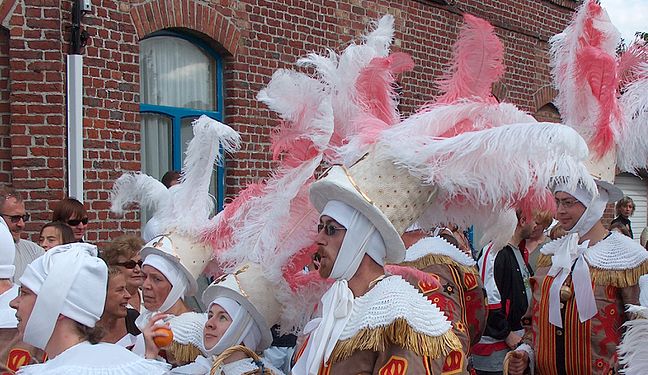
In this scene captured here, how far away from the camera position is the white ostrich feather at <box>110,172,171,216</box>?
215 inches

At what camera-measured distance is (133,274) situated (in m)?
5.04

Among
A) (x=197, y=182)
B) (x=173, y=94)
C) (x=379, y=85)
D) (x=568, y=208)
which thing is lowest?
(x=568, y=208)

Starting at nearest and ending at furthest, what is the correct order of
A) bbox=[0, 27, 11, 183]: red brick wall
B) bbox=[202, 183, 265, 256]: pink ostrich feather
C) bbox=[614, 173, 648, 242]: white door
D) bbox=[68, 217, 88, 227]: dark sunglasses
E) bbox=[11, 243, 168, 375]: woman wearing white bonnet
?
bbox=[11, 243, 168, 375]: woman wearing white bonnet, bbox=[202, 183, 265, 256]: pink ostrich feather, bbox=[68, 217, 88, 227]: dark sunglasses, bbox=[0, 27, 11, 183]: red brick wall, bbox=[614, 173, 648, 242]: white door

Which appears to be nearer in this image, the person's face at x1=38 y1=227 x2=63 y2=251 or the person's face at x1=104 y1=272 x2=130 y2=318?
the person's face at x1=104 y1=272 x2=130 y2=318

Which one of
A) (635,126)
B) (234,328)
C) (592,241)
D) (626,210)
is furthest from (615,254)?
(626,210)

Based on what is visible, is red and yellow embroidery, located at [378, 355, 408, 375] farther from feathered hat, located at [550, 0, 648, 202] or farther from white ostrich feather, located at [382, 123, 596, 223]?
feathered hat, located at [550, 0, 648, 202]

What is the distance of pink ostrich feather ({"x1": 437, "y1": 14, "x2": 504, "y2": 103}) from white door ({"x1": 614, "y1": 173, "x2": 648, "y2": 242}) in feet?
47.6

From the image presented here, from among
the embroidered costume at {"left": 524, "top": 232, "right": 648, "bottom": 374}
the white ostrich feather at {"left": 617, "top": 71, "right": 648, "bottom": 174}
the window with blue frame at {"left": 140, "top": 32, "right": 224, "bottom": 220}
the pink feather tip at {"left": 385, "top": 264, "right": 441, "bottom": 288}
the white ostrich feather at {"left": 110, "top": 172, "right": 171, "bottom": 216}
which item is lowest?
the embroidered costume at {"left": 524, "top": 232, "right": 648, "bottom": 374}

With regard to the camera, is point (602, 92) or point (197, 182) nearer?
point (602, 92)

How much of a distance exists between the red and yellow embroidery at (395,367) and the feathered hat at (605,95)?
2.16 metres

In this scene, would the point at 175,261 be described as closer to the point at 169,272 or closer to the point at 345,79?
the point at 169,272

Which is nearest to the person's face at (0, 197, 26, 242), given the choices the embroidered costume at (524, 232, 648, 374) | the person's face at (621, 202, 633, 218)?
the embroidered costume at (524, 232, 648, 374)

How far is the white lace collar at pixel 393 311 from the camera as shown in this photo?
10.2ft

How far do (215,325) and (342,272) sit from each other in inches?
42.8
